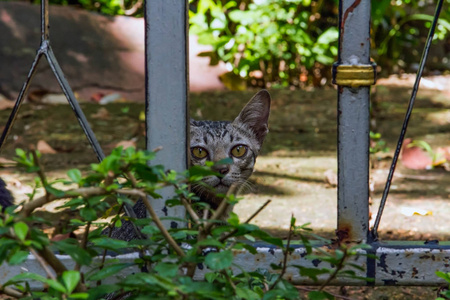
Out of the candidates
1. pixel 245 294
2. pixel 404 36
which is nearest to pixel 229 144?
pixel 245 294

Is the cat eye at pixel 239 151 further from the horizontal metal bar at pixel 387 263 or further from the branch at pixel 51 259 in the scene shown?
the branch at pixel 51 259

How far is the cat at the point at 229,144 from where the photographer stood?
254cm

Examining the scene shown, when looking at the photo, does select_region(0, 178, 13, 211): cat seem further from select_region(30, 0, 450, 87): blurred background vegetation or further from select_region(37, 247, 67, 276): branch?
select_region(30, 0, 450, 87): blurred background vegetation

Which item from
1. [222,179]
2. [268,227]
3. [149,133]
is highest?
[149,133]

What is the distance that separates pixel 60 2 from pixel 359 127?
6.90 metres

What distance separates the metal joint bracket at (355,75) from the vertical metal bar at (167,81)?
15.8 inches

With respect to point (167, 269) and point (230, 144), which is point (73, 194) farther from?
point (230, 144)

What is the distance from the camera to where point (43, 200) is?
48.2 inches

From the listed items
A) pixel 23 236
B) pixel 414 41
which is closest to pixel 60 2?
pixel 414 41

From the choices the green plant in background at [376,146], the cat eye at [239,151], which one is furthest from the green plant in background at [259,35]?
the cat eye at [239,151]

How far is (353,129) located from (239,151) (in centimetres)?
107

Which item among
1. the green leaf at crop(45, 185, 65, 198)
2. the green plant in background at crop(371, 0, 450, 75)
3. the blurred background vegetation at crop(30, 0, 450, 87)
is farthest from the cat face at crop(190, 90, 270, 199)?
the green plant in background at crop(371, 0, 450, 75)

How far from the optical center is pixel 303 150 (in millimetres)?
4453

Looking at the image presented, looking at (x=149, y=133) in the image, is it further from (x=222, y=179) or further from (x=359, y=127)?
(x=222, y=179)
